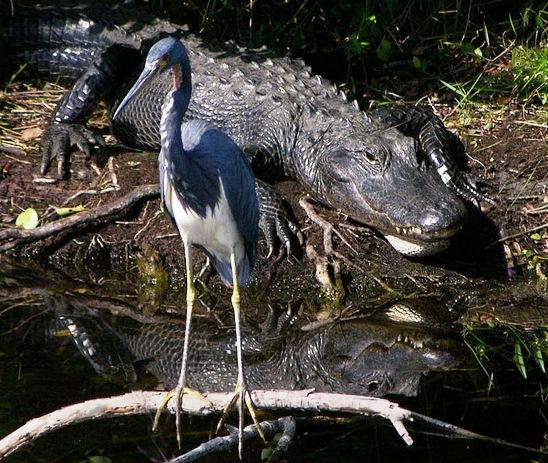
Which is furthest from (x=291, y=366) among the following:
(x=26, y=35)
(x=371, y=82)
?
(x=26, y=35)

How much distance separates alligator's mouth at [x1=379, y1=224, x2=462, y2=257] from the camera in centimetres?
661

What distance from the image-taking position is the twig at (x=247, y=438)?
427 centimetres

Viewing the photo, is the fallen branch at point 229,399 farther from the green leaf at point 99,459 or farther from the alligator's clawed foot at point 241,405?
the green leaf at point 99,459

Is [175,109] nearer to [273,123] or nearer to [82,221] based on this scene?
[82,221]

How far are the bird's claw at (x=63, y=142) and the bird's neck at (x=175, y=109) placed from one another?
2693 millimetres

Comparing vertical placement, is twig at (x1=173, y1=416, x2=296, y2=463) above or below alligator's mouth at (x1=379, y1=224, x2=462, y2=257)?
above

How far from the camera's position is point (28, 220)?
708 centimetres

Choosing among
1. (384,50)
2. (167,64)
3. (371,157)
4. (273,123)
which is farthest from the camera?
(384,50)

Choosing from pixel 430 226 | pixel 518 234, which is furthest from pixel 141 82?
pixel 518 234

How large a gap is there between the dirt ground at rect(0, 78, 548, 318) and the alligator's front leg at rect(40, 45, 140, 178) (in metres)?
0.09

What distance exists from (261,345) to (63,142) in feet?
7.21

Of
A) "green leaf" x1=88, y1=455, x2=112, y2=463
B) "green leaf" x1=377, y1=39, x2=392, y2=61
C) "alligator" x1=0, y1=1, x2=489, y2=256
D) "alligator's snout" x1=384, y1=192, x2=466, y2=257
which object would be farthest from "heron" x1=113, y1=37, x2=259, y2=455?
"green leaf" x1=377, y1=39, x2=392, y2=61

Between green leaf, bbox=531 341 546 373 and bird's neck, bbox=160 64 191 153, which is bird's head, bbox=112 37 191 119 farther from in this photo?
green leaf, bbox=531 341 546 373

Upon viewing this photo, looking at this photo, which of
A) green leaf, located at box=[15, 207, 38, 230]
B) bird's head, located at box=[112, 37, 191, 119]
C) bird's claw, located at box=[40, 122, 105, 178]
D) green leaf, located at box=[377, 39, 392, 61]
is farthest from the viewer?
green leaf, located at box=[377, 39, 392, 61]
